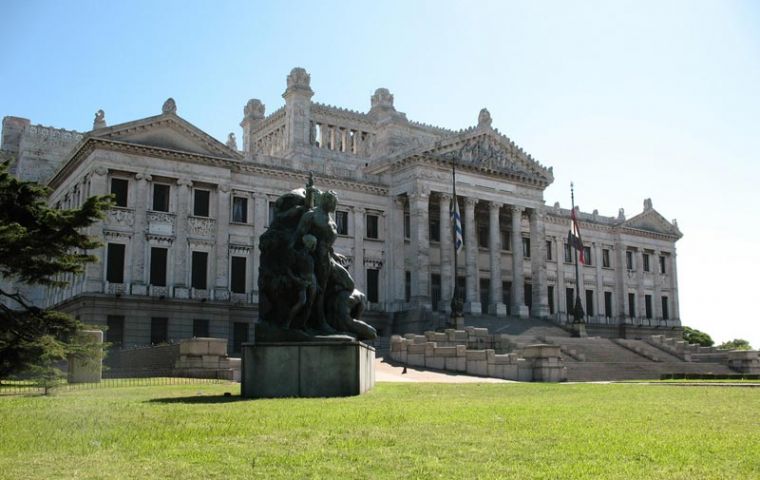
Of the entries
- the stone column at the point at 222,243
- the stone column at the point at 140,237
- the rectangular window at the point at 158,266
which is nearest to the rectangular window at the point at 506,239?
the stone column at the point at 222,243

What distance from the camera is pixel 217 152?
52.2m

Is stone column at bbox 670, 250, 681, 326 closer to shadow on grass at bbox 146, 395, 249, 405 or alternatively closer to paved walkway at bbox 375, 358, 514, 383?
paved walkway at bbox 375, 358, 514, 383

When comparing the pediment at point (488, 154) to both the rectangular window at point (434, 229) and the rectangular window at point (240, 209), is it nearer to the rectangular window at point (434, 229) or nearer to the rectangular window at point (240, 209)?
the rectangular window at point (434, 229)

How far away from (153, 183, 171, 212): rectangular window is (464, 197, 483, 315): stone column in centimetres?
2115

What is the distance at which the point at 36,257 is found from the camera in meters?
23.2

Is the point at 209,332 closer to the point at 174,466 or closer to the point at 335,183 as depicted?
the point at 335,183

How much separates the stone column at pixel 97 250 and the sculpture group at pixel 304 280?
30094mm

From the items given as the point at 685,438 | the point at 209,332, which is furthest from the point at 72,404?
the point at 209,332

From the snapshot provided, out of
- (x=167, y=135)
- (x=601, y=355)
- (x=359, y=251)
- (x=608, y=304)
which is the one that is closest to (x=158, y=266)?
(x=167, y=135)

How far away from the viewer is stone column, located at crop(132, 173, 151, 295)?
4841 cm

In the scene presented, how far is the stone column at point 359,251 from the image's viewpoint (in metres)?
57.2

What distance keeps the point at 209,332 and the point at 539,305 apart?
83.9 feet

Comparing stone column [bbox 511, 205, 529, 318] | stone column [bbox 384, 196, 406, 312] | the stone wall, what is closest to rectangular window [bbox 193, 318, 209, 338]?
the stone wall

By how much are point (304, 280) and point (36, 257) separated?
9050mm
